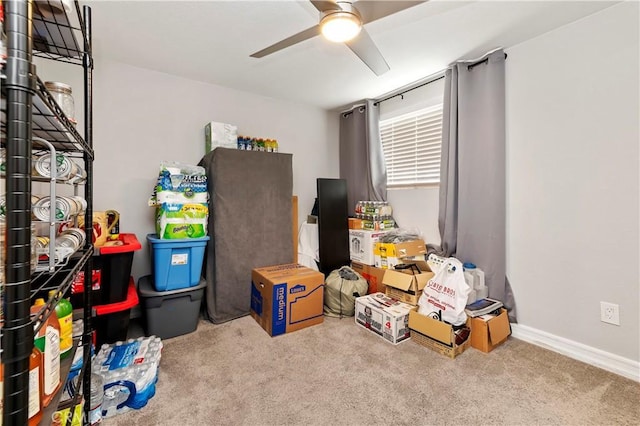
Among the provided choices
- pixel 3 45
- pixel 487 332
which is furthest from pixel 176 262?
pixel 487 332

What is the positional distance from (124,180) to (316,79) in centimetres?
204

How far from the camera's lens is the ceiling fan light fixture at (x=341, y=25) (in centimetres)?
145

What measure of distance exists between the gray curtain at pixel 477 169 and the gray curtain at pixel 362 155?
88cm

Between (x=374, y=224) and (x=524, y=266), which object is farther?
(x=374, y=224)

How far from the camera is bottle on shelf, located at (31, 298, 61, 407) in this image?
0.75 m

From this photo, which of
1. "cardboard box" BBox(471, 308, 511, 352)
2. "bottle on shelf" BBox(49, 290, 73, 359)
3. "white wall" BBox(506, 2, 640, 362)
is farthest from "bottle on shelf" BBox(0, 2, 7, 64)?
"white wall" BBox(506, 2, 640, 362)

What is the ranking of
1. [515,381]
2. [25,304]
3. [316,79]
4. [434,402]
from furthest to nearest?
[316,79], [515,381], [434,402], [25,304]

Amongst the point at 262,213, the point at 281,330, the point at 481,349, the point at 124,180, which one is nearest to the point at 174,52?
the point at 124,180

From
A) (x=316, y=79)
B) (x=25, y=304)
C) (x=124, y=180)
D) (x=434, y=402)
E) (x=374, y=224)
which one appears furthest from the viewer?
(x=374, y=224)

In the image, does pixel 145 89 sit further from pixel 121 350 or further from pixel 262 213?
pixel 121 350

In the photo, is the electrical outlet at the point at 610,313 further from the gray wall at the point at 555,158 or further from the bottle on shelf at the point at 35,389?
the bottle on shelf at the point at 35,389

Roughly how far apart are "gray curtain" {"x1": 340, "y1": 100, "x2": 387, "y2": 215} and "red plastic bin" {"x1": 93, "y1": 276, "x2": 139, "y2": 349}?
2.58m

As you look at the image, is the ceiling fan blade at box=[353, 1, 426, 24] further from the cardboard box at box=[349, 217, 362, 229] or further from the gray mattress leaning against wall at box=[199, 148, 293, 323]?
the cardboard box at box=[349, 217, 362, 229]

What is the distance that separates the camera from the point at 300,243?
3.39 metres
